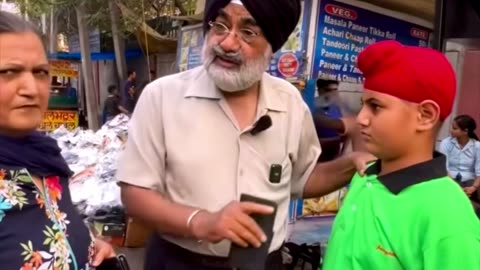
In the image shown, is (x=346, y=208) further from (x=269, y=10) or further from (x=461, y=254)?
(x=269, y=10)

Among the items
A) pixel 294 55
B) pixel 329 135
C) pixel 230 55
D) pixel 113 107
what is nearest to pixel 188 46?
pixel 294 55

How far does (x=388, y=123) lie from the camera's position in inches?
68.2

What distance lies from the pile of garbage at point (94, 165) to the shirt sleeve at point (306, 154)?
182cm

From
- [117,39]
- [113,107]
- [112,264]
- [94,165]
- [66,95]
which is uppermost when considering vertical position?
[117,39]

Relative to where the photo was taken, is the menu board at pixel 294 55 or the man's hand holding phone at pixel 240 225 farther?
the menu board at pixel 294 55

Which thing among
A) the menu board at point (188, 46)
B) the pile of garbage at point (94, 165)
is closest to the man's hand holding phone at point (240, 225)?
the pile of garbage at point (94, 165)

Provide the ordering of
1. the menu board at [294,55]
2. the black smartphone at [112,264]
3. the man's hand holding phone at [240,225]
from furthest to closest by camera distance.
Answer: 1. the menu board at [294,55]
2. the black smartphone at [112,264]
3. the man's hand holding phone at [240,225]

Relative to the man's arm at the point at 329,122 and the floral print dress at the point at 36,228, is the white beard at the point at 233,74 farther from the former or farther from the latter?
the floral print dress at the point at 36,228

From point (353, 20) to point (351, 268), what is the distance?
5.44 m

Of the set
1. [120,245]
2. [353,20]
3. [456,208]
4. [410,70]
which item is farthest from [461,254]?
[353,20]

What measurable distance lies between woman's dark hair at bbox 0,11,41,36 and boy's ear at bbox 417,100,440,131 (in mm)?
1057

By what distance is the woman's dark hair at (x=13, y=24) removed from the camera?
1514 millimetres

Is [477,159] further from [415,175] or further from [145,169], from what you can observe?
[145,169]

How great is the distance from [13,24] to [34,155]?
33 cm
